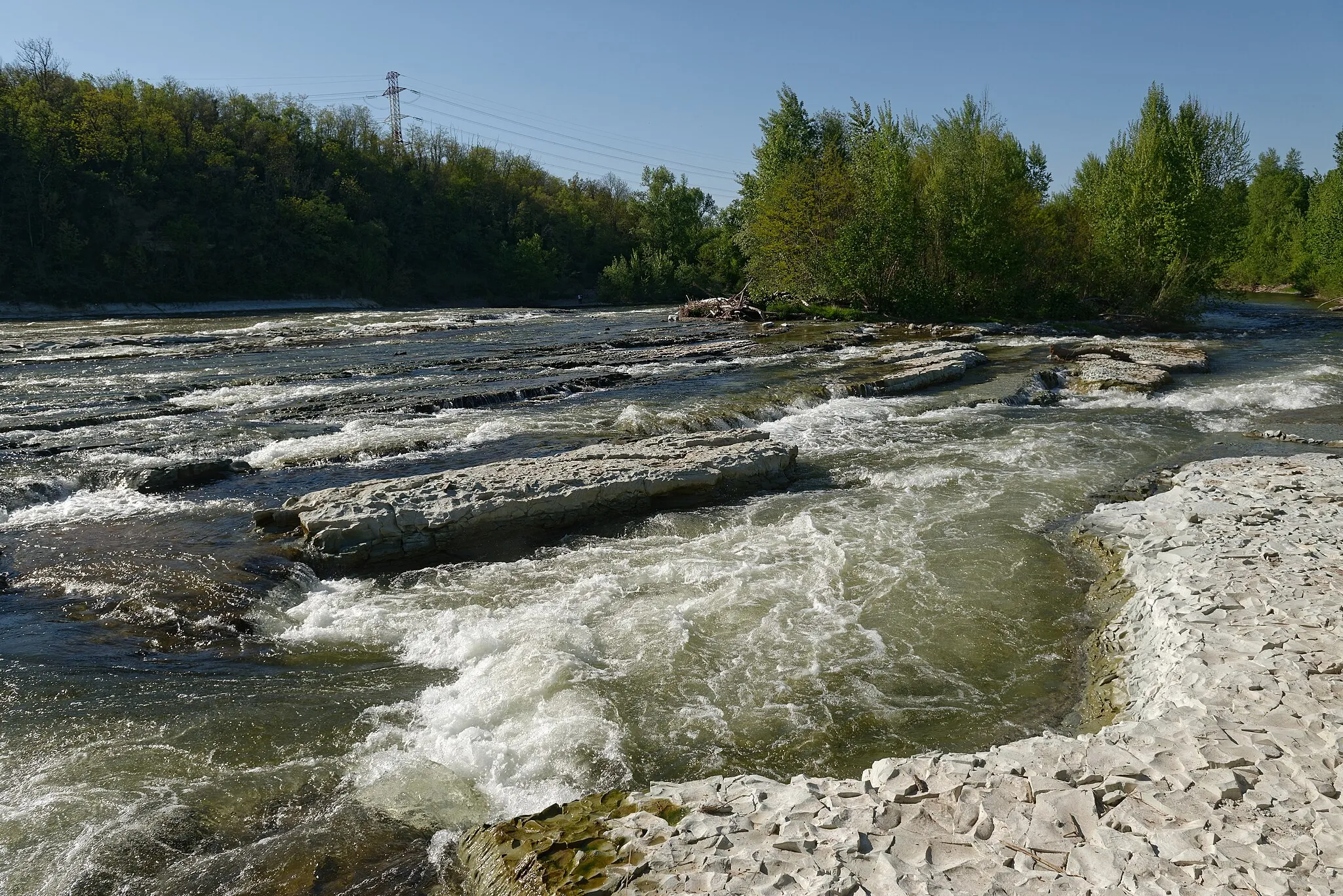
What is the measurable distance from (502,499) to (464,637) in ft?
8.22

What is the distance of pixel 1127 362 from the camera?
20.3 m

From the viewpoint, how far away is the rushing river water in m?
4.39

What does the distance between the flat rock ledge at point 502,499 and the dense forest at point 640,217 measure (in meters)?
26.3

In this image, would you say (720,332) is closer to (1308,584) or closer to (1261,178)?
(1308,584)

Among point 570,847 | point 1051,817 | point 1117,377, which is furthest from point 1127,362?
point 570,847

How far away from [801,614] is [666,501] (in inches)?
129

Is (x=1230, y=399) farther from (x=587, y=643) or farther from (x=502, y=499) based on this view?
(x=587, y=643)

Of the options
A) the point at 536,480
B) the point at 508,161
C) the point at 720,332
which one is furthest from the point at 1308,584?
the point at 508,161

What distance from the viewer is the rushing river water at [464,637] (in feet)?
14.4

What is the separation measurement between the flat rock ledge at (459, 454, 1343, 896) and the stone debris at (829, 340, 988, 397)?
42.6 ft

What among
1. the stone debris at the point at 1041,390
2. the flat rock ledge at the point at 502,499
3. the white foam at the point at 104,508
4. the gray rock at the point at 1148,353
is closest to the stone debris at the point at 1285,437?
the stone debris at the point at 1041,390

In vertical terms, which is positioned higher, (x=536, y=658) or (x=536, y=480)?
(x=536, y=480)

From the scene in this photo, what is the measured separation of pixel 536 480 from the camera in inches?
362

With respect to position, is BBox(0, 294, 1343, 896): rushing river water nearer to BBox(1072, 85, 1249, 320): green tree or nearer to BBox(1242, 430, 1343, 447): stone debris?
BBox(1242, 430, 1343, 447): stone debris
